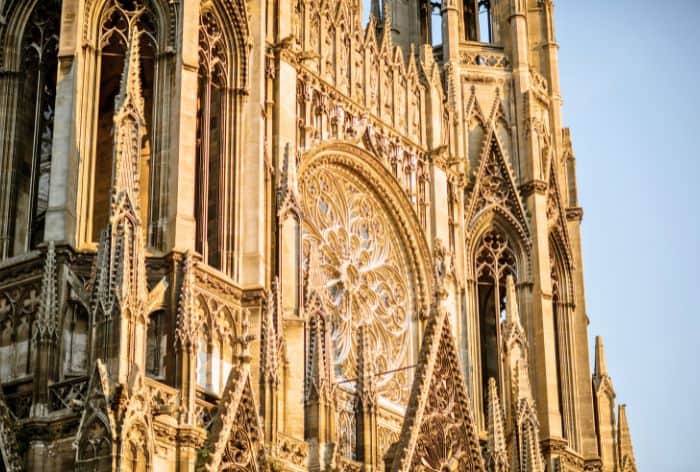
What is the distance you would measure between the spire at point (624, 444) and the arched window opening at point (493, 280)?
148 inches

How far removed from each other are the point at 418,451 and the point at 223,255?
595cm

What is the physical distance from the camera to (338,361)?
34.0m

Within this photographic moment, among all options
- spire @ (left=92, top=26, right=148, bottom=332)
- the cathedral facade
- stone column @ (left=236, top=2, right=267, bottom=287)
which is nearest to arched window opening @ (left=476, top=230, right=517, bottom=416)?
the cathedral facade

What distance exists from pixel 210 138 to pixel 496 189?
40.5ft

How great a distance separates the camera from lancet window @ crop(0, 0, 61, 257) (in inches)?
1131

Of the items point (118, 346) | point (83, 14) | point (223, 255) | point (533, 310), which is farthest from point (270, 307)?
point (533, 310)

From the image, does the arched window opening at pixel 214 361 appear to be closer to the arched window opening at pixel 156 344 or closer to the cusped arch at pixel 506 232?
the arched window opening at pixel 156 344

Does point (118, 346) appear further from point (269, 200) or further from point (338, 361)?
point (338, 361)

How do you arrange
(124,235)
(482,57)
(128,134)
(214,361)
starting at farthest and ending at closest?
(482,57)
(214,361)
(128,134)
(124,235)

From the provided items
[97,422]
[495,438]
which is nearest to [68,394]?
[97,422]

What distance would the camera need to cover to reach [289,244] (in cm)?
3116

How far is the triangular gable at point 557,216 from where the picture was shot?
138 ft

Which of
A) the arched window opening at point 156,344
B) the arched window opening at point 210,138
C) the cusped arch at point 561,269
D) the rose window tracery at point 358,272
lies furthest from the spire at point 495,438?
the arched window opening at point 156,344

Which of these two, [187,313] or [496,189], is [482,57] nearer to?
[496,189]
